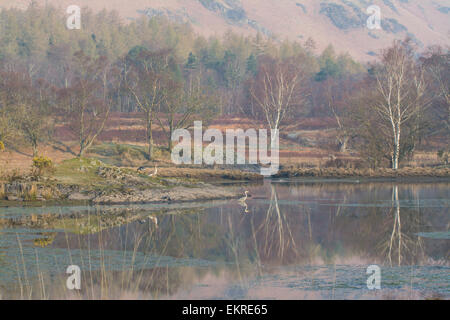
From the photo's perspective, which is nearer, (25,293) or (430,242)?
(25,293)

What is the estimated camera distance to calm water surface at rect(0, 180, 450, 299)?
1335 centimetres

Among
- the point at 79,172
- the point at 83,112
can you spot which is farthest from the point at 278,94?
the point at 79,172

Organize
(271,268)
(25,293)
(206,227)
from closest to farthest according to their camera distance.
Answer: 1. (25,293)
2. (271,268)
3. (206,227)

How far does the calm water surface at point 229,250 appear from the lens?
13352mm

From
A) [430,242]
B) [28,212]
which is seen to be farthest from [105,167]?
[430,242]

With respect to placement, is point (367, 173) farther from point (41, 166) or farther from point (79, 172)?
point (41, 166)

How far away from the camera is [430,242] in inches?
749

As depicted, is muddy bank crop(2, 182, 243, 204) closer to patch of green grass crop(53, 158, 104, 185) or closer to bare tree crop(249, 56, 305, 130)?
patch of green grass crop(53, 158, 104, 185)

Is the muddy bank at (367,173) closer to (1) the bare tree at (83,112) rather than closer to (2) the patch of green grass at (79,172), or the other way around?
(1) the bare tree at (83,112)

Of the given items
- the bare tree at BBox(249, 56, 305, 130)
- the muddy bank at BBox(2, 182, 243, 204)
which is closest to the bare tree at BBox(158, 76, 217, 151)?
the bare tree at BBox(249, 56, 305, 130)

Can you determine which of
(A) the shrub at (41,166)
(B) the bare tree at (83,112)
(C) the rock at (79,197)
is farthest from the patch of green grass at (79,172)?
(B) the bare tree at (83,112)

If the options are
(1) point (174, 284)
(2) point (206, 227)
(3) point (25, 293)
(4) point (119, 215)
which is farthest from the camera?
(4) point (119, 215)

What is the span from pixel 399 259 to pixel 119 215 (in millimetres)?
11348
